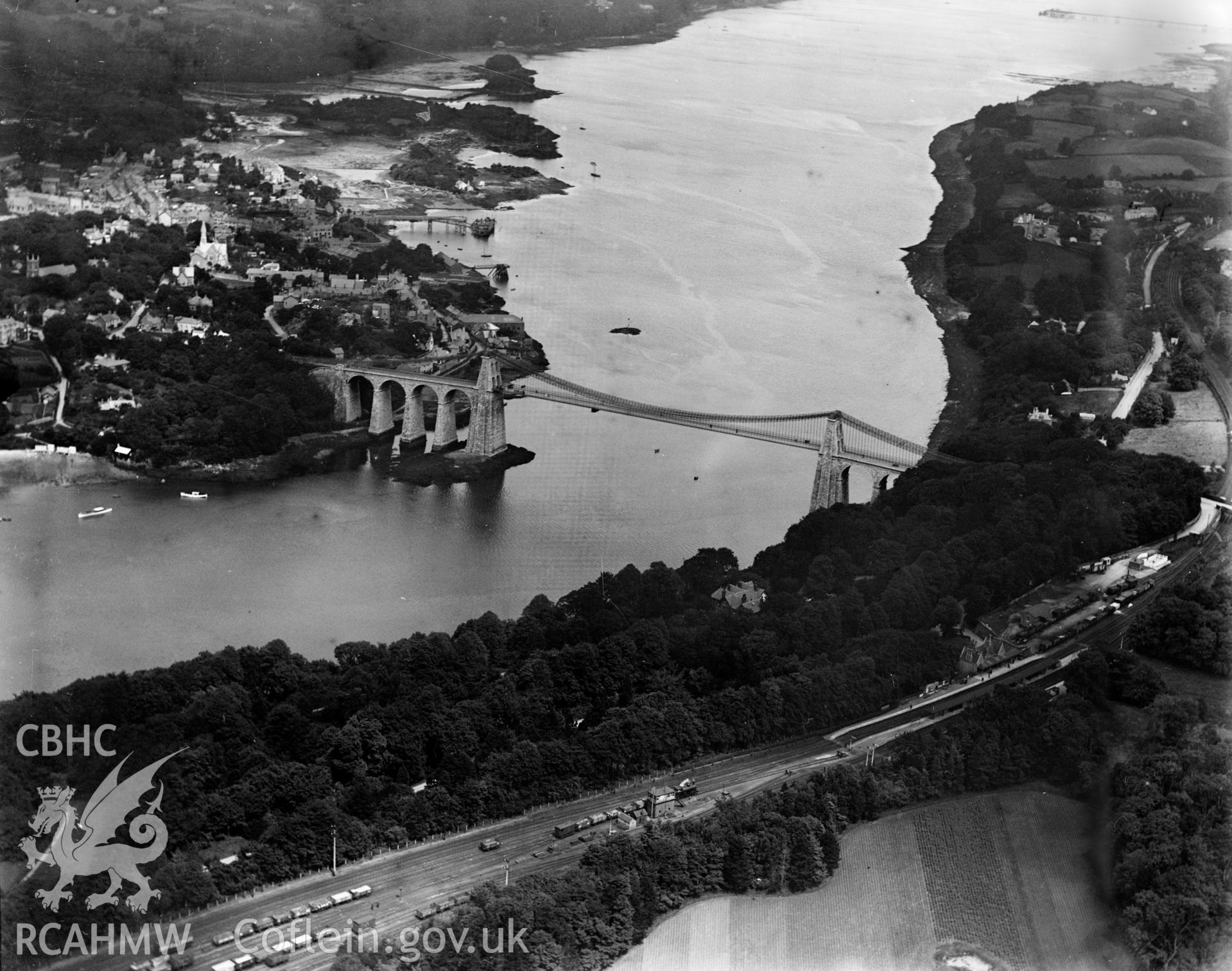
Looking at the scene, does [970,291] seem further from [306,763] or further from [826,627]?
[306,763]

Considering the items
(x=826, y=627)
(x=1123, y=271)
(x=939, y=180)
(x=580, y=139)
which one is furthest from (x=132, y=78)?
(x=826, y=627)

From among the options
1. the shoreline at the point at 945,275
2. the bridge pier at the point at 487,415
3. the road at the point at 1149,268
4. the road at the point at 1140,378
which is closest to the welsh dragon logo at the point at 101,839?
the bridge pier at the point at 487,415

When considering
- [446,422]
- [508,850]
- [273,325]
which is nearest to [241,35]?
[273,325]

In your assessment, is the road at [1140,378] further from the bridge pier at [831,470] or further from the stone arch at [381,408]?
the stone arch at [381,408]

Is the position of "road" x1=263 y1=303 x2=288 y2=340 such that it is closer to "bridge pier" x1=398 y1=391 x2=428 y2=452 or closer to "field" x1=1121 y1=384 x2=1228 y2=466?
"bridge pier" x1=398 y1=391 x2=428 y2=452

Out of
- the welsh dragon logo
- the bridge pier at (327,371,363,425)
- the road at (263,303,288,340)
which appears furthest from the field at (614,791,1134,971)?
the road at (263,303,288,340)

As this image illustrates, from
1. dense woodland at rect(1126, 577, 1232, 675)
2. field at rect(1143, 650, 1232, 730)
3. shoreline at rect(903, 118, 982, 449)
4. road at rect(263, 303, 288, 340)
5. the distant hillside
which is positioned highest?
the distant hillside
